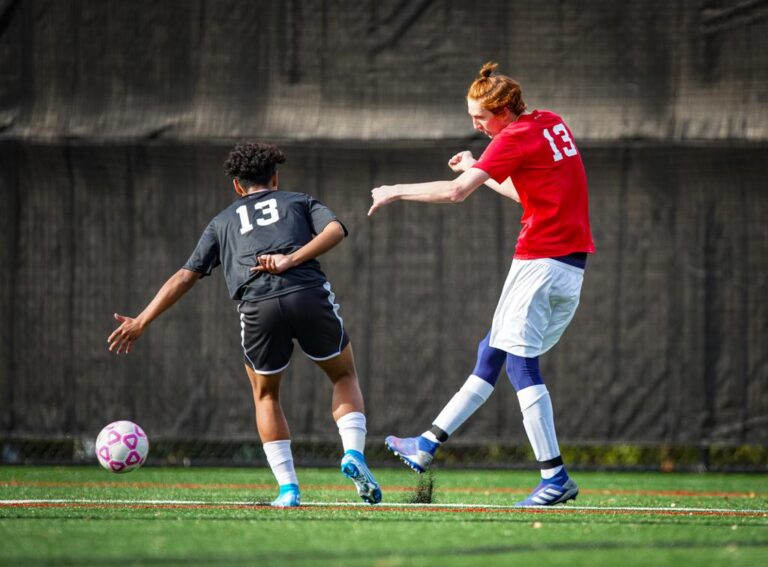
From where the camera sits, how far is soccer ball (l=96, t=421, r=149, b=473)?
5.91 m

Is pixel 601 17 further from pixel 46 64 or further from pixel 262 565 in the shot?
pixel 262 565

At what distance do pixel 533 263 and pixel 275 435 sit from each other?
4.49 ft

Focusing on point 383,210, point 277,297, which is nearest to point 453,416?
point 277,297

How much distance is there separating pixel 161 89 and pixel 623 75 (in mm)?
3374

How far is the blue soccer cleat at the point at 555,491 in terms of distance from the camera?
4.95 meters

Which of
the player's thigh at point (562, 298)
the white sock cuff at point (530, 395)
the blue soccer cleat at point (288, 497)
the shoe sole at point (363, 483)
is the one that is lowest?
the blue soccer cleat at point (288, 497)

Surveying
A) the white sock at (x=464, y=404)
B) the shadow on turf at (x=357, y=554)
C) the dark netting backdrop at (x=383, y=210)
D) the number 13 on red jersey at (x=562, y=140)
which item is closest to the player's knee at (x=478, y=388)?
the white sock at (x=464, y=404)

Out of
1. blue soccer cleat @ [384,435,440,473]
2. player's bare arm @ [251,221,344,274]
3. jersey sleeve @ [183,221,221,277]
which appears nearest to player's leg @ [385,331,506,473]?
blue soccer cleat @ [384,435,440,473]

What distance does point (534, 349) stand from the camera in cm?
507

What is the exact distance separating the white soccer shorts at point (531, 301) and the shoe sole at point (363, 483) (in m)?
0.84

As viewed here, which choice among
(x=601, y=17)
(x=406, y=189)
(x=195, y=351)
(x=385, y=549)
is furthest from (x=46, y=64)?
(x=385, y=549)

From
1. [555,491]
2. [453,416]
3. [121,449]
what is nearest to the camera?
[555,491]

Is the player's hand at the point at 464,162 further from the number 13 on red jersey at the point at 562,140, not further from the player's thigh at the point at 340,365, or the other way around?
the player's thigh at the point at 340,365

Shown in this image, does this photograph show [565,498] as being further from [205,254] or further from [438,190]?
[205,254]
